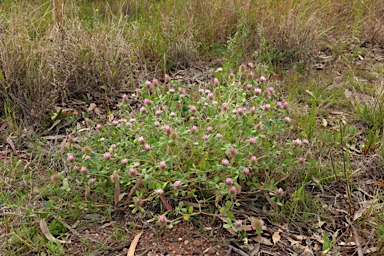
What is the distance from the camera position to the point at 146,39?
359 centimetres

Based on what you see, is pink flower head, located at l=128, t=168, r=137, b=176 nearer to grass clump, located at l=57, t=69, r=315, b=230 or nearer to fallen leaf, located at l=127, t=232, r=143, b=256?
grass clump, located at l=57, t=69, r=315, b=230

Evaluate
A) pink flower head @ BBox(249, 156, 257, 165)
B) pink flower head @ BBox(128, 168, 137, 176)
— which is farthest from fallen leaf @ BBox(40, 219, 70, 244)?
pink flower head @ BBox(249, 156, 257, 165)

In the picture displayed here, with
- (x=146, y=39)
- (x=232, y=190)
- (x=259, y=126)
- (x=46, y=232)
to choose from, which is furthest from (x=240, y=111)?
(x=146, y=39)

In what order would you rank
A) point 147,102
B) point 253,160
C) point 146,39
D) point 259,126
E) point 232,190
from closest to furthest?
point 232,190 < point 253,160 < point 259,126 < point 147,102 < point 146,39

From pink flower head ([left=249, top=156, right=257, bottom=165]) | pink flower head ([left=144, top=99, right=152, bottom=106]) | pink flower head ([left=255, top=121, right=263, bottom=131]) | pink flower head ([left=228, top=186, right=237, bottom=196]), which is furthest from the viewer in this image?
pink flower head ([left=144, top=99, right=152, bottom=106])

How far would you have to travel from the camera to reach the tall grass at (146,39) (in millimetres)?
2842

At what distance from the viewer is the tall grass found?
2.84 metres

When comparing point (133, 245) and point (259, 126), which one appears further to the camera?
point (259, 126)

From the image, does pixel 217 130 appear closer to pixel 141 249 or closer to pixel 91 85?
pixel 141 249

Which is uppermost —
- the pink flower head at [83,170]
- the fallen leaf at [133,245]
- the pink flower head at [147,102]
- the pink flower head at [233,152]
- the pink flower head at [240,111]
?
the pink flower head at [240,111]

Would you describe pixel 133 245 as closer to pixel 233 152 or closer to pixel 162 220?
pixel 162 220

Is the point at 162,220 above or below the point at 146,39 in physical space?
below

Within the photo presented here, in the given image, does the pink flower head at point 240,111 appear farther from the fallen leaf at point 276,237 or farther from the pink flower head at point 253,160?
the fallen leaf at point 276,237

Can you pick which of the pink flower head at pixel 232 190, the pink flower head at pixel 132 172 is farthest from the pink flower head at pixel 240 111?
the pink flower head at pixel 132 172
